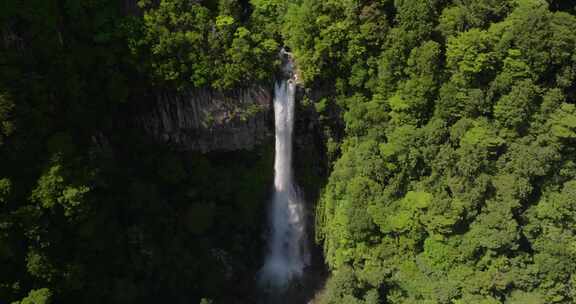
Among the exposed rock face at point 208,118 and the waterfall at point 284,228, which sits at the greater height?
the exposed rock face at point 208,118

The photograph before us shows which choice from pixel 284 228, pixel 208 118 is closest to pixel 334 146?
pixel 284 228

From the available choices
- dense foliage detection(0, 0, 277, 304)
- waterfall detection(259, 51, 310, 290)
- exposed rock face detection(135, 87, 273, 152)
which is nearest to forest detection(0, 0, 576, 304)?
dense foliage detection(0, 0, 277, 304)

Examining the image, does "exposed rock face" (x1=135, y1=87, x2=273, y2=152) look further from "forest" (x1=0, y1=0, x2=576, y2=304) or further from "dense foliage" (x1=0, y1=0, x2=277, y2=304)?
"dense foliage" (x1=0, y1=0, x2=277, y2=304)

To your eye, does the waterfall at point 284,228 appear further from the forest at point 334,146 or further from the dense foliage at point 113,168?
the forest at point 334,146

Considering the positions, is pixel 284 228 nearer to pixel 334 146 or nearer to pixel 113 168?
pixel 334 146

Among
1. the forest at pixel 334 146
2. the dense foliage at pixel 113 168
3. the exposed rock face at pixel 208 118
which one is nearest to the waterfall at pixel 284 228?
the dense foliage at pixel 113 168

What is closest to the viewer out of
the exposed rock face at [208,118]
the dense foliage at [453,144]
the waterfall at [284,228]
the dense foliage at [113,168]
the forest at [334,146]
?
the dense foliage at [113,168]
